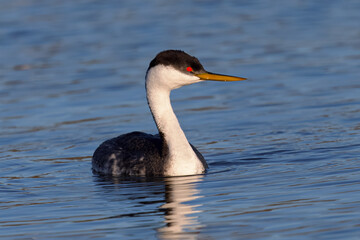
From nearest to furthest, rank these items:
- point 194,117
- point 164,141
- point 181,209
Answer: point 181,209 → point 164,141 → point 194,117

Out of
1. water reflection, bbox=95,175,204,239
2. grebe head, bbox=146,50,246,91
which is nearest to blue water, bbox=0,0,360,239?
water reflection, bbox=95,175,204,239

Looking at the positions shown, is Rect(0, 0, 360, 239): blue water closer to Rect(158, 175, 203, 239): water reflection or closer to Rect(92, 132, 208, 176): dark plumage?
Rect(158, 175, 203, 239): water reflection

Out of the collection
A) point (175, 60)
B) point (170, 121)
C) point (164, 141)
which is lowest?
point (164, 141)

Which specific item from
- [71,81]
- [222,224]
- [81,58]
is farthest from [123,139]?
[81,58]

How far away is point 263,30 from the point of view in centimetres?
2345

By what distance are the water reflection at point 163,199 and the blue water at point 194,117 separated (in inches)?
1.0

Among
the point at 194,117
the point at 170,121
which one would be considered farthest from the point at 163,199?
the point at 194,117

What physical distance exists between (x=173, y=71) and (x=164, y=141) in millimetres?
977

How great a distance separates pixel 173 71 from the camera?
11359mm

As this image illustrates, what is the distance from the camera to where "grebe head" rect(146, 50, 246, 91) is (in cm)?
1134

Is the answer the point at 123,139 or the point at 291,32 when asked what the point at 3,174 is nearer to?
the point at 123,139

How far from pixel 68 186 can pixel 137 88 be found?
6.83 metres

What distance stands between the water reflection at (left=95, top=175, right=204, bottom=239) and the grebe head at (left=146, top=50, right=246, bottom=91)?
1275 millimetres

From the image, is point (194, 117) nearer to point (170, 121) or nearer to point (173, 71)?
point (170, 121)
